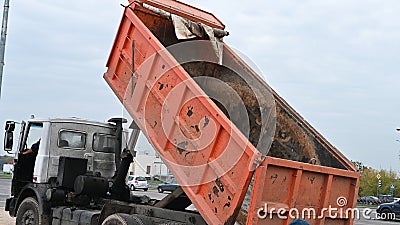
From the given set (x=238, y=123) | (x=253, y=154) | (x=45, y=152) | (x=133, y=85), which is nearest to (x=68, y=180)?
(x=45, y=152)

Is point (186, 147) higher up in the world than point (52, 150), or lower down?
higher up

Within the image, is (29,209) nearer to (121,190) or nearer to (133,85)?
(121,190)

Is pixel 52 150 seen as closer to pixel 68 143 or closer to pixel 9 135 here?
pixel 68 143

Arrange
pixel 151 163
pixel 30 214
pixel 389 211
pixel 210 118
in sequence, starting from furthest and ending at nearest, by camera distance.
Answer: pixel 389 211 → pixel 30 214 → pixel 151 163 → pixel 210 118

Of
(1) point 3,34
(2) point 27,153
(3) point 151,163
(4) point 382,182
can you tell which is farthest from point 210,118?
(4) point 382,182

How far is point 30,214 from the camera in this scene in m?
9.63

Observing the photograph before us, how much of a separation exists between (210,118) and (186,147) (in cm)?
55

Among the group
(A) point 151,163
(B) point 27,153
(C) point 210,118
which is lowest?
(B) point 27,153

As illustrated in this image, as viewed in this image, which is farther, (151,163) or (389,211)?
(389,211)

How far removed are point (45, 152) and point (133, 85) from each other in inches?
A: 112

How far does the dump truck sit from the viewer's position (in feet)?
20.2

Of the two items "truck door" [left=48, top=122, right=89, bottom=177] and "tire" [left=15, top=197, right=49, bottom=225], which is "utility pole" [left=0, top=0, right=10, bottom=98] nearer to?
"truck door" [left=48, top=122, right=89, bottom=177]

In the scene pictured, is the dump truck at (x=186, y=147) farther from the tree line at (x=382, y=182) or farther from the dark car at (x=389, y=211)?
the tree line at (x=382, y=182)

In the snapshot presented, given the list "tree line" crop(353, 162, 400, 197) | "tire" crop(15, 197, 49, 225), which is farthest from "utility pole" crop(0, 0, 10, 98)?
"tree line" crop(353, 162, 400, 197)
